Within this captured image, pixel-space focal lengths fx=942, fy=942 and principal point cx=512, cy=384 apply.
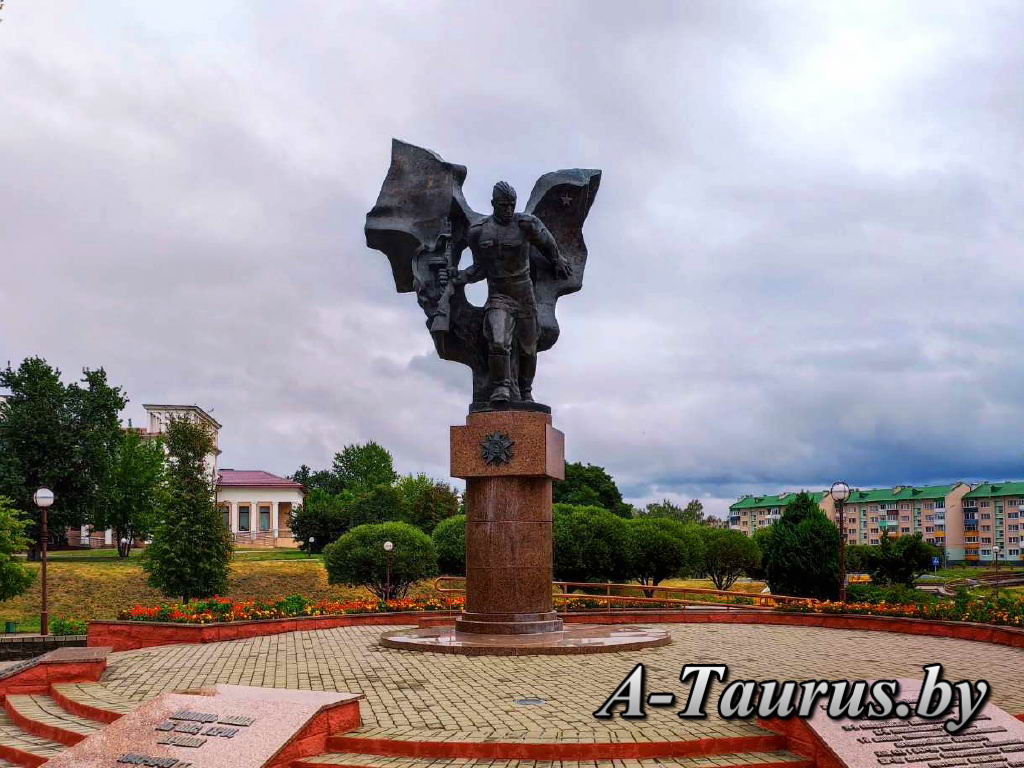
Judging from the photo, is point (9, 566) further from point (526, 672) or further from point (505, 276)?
point (526, 672)

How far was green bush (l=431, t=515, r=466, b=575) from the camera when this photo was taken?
37156 millimetres

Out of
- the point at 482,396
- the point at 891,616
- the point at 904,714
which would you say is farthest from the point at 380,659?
the point at 891,616

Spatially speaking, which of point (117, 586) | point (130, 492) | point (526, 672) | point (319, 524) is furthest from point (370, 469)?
point (526, 672)

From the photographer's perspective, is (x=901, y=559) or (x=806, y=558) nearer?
(x=806, y=558)

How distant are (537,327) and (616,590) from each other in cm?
2352

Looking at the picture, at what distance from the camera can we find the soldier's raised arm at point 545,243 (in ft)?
42.4

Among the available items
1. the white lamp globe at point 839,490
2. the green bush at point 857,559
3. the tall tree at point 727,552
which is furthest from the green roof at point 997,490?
the white lamp globe at point 839,490

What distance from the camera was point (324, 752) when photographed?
684cm

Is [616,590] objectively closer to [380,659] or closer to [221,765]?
[380,659]

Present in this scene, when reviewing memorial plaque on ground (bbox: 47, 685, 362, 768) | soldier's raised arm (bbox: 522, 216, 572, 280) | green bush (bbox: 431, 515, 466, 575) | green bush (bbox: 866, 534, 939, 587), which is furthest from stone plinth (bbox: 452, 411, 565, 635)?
green bush (bbox: 866, 534, 939, 587)

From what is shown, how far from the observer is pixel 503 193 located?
12711 mm

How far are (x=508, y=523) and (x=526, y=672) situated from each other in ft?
9.26

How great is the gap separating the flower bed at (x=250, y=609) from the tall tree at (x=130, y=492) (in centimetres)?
3546

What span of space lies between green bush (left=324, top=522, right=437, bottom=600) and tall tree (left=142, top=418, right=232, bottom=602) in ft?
13.6
